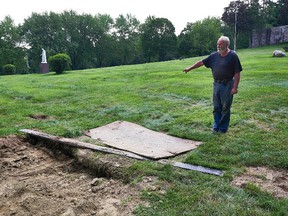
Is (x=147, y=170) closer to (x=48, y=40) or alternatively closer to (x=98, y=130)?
(x=98, y=130)

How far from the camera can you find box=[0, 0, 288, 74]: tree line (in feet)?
148

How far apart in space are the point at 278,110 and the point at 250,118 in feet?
3.24

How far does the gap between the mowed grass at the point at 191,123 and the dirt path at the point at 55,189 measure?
11.2 inches

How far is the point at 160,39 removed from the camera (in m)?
48.9

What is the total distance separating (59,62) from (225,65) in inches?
610

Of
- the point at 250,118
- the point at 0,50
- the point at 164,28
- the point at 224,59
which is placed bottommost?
the point at 250,118

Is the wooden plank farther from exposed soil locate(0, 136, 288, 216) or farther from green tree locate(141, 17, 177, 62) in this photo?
green tree locate(141, 17, 177, 62)

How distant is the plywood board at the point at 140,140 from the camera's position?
416 cm

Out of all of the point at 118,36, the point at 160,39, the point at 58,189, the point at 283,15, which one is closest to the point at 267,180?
the point at 58,189

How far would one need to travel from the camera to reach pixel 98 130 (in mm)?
5363

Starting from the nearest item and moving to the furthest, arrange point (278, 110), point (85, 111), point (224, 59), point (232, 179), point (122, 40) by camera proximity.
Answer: point (232, 179), point (224, 59), point (278, 110), point (85, 111), point (122, 40)

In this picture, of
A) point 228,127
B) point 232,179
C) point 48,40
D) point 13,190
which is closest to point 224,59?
point 228,127

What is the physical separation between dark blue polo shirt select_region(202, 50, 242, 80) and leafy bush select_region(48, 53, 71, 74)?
49.4ft

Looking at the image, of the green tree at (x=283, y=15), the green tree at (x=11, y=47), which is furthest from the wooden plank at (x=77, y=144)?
the green tree at (x=283, y=15)
